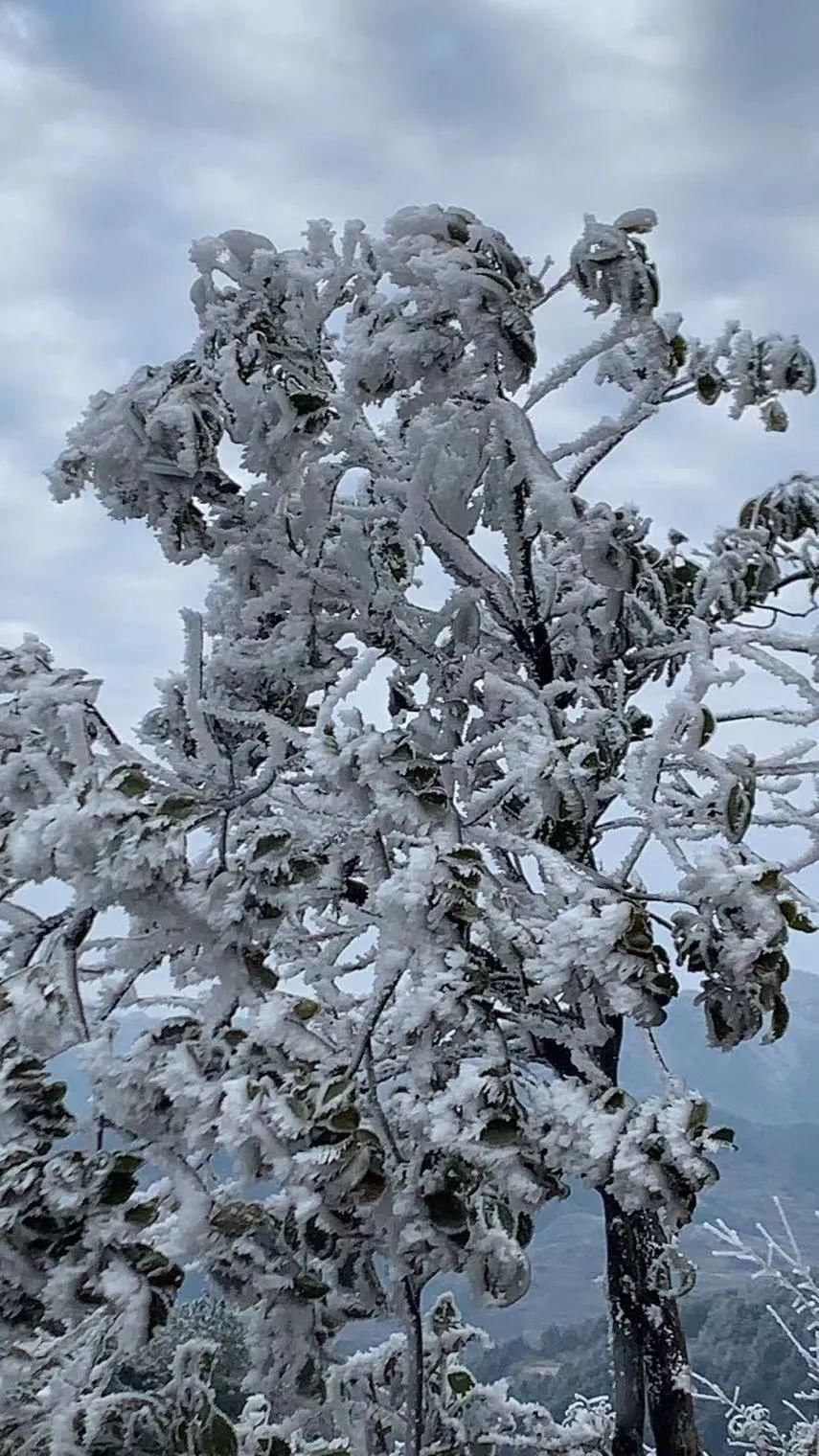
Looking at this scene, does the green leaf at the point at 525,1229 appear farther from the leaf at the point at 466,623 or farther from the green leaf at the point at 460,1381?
the green leaf at the point at 460,1381

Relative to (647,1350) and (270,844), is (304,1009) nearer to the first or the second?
(270,844)

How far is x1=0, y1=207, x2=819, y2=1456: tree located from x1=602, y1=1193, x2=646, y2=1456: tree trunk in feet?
0.04

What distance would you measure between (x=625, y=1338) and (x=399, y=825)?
216 cm

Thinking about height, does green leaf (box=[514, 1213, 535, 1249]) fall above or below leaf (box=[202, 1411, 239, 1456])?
above

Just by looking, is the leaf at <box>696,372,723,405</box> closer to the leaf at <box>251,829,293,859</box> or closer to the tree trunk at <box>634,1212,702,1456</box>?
the leaf at <box>251,829,293,859</box>

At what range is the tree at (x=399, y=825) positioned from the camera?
2008 mm

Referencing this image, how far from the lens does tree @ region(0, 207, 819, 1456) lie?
201 centimetres

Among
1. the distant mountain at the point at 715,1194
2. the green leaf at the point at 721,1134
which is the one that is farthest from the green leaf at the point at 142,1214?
the distant mountain at the point at 715,1194

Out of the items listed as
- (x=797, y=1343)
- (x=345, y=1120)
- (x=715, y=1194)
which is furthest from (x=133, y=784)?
(x=715, y=1194)

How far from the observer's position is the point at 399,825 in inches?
87.4

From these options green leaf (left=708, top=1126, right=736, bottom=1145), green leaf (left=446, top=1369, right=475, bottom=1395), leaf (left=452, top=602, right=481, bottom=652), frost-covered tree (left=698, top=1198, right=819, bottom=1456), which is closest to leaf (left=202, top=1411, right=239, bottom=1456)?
green leaf (left=708, top=1126, right=736, bottom=1145)

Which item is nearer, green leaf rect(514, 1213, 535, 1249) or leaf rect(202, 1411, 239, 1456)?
leaf rect(202, 1411, 239, 1456)

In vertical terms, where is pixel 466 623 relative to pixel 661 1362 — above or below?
above

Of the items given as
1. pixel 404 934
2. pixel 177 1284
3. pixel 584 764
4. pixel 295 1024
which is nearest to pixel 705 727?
pixel 584 764
